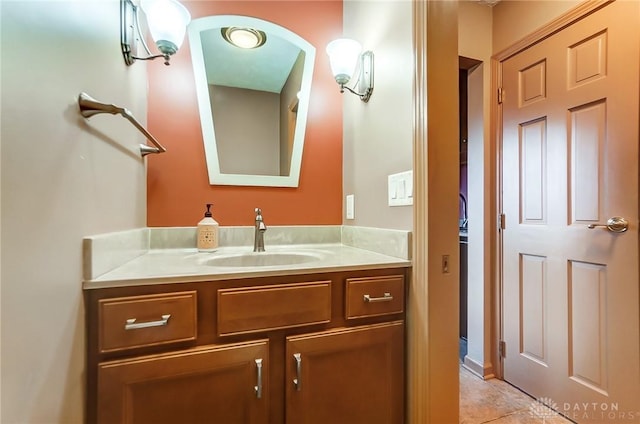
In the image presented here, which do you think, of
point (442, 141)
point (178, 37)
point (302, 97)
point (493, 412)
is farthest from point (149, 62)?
point (493, 412)

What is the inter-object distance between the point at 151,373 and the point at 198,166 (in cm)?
90

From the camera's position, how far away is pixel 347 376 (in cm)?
94

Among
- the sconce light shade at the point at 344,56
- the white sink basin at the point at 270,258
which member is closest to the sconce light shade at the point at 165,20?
the sconce light shade at the point at 344,56

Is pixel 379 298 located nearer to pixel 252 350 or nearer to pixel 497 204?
pixel 252 350

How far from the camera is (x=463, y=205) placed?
2.57 metres

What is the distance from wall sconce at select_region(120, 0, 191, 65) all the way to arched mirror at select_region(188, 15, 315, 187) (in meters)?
0.34

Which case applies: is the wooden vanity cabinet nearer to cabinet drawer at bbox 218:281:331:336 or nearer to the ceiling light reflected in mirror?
cabinet drawer at bbox 218:281:331:336

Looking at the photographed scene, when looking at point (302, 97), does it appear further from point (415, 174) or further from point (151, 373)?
point (151, 373)

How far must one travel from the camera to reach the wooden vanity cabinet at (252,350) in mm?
715

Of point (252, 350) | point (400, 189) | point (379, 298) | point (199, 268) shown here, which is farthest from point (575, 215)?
point (199, 268)

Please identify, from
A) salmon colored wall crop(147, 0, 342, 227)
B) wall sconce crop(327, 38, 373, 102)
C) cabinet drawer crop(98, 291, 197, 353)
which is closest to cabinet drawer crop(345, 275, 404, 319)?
cabinet drawer crop(98, 291, 197, 353)

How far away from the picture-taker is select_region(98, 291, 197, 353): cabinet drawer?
2.31 ft

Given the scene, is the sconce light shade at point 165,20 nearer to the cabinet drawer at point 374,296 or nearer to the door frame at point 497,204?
the cabinet drawer at point 374,296

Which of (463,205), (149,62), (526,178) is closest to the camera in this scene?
(149,62)
